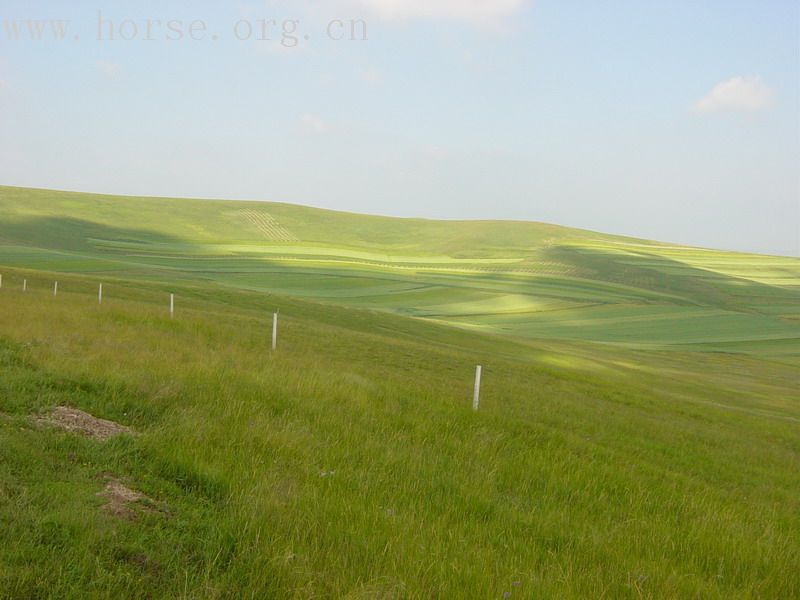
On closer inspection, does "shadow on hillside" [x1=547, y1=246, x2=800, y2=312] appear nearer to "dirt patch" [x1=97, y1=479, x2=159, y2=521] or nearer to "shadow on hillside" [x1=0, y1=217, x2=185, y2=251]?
"shadow on hillside" [x1=0, y1=217, x2=185, y2=251]

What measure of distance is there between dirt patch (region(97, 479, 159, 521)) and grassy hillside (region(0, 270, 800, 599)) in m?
0.04

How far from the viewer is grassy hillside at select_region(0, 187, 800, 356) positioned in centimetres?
8688

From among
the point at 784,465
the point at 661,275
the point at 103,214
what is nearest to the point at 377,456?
the point at 784,465

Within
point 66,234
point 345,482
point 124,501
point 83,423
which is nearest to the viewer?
point 124,501

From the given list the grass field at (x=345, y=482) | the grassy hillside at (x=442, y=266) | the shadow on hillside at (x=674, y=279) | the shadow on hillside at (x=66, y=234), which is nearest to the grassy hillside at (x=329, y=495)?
the grass field at (x=345, y=482)

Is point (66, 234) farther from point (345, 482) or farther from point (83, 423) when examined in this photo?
point (345, 482)

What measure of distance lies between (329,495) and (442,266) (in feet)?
406

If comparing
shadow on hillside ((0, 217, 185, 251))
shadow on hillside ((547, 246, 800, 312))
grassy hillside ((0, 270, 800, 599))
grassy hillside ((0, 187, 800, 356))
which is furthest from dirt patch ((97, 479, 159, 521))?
shadow on hillside ((0, 217, 185, 251))

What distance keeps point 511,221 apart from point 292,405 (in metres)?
174

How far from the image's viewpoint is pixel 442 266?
129875 millimetres

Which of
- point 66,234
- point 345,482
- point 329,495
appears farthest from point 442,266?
point 329,495

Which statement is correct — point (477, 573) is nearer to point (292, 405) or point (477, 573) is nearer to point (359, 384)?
point (292, 405)

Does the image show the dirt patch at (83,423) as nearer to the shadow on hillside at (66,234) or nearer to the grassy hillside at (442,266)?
the grassy hillside at (442,266)

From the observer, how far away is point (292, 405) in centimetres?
992
